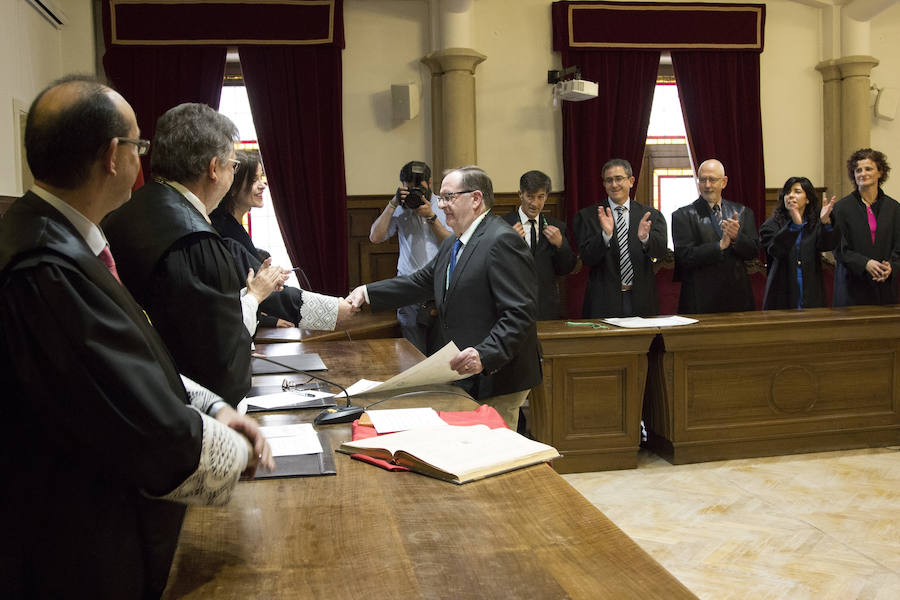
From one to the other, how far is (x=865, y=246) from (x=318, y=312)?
3.77 meters

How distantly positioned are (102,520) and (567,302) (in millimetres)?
6050

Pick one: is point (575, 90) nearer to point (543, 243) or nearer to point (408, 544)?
point (543, 243)

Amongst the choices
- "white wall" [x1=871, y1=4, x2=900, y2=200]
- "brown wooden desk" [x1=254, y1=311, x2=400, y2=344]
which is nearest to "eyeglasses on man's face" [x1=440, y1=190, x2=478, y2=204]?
"brown wooden desk" [x1=254, y1=311, x2=400, y2=344]

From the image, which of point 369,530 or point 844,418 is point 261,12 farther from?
point 369,530

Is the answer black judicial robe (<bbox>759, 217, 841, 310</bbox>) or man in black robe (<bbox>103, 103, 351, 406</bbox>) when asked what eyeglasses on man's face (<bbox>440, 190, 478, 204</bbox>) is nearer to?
man in black robe (<bbox>103, 103, 351, 406</bbox>)

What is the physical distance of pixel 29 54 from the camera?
17.7ft

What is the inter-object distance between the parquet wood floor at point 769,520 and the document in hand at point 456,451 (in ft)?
4.82

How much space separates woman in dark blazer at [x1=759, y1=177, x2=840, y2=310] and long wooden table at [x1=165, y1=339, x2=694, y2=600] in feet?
13.4

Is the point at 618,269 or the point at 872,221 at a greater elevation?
the point at 872,221

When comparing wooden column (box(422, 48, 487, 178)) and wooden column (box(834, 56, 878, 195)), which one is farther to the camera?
wooden column (box(834, 56, 878, 195))

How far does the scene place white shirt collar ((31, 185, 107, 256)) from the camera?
3.93 feet

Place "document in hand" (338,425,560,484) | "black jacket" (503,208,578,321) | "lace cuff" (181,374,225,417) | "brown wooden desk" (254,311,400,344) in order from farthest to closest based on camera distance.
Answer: "black jacket" (503,208,578,321), "brown wooden desk" (254,311,400,344), "document in hand" (338,425,560,484), "lace cuff" (181,374,225,417)

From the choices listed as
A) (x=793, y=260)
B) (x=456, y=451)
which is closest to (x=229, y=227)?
(x=456, y=451)

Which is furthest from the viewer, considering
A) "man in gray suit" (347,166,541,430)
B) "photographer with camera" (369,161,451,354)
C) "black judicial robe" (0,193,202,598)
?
"photographer with camera" (369,161,451,354)
